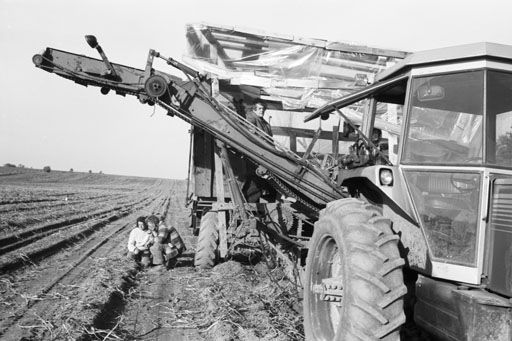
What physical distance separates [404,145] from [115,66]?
4.21 metres

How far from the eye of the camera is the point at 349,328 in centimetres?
279

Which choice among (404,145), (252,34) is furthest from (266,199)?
(404,145)

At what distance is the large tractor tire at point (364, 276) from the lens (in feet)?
8.90

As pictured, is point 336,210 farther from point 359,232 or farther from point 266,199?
point 266,199

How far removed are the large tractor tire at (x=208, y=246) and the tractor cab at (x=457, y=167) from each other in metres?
4.53

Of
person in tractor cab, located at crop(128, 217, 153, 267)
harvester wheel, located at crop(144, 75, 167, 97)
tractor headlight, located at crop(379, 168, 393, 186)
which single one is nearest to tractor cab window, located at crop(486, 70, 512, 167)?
tractor headlight, located at crop(379, 168, 393, 186)

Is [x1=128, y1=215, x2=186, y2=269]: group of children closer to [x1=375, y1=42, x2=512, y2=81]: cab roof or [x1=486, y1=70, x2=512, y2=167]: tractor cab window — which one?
[x1=375, y1=42, x2=512, y2=81]: cab roof

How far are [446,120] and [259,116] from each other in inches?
187

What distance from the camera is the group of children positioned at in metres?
8.04

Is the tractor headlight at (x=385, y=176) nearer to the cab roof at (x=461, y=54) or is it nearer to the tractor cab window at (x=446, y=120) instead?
the tractor cab window at (x=446, y=120)

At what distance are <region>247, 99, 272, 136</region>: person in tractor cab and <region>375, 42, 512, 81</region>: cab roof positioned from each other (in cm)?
403

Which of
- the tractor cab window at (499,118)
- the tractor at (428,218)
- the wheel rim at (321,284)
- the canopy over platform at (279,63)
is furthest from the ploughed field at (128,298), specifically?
the canopy over platform at (279,63)

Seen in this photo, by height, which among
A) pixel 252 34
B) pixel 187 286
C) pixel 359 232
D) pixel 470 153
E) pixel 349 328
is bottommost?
pixel 187 286

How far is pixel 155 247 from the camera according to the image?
805 cm
